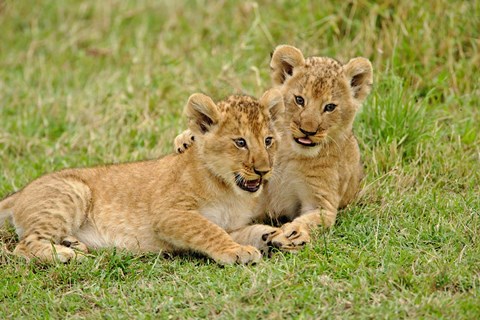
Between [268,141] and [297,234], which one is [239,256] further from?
[268,141]

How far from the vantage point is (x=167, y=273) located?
20.5 ft

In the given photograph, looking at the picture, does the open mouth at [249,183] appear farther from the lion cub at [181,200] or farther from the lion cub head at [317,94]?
the lion cub head at [317,94]

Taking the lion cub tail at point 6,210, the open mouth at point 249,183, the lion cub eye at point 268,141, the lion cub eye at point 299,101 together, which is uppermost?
the lion cub eye at point 299,101

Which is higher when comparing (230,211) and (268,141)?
(268,141)

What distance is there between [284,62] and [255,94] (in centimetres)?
223

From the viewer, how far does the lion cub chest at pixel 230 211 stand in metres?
6.60

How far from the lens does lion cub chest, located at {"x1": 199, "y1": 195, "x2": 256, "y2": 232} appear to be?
660 centimetres

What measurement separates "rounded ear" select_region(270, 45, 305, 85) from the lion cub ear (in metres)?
0.93

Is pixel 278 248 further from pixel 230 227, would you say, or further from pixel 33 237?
pixel 33 237

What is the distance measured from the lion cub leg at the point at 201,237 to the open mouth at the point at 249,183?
368mm

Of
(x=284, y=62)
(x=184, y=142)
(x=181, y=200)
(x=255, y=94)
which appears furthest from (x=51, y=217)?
(x=255, y=94)

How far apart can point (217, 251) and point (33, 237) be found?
1459mm

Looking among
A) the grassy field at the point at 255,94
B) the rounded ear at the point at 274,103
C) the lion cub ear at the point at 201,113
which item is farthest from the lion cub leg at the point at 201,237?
the rounded ear at the point at 274,103

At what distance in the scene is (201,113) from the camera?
6539mm
